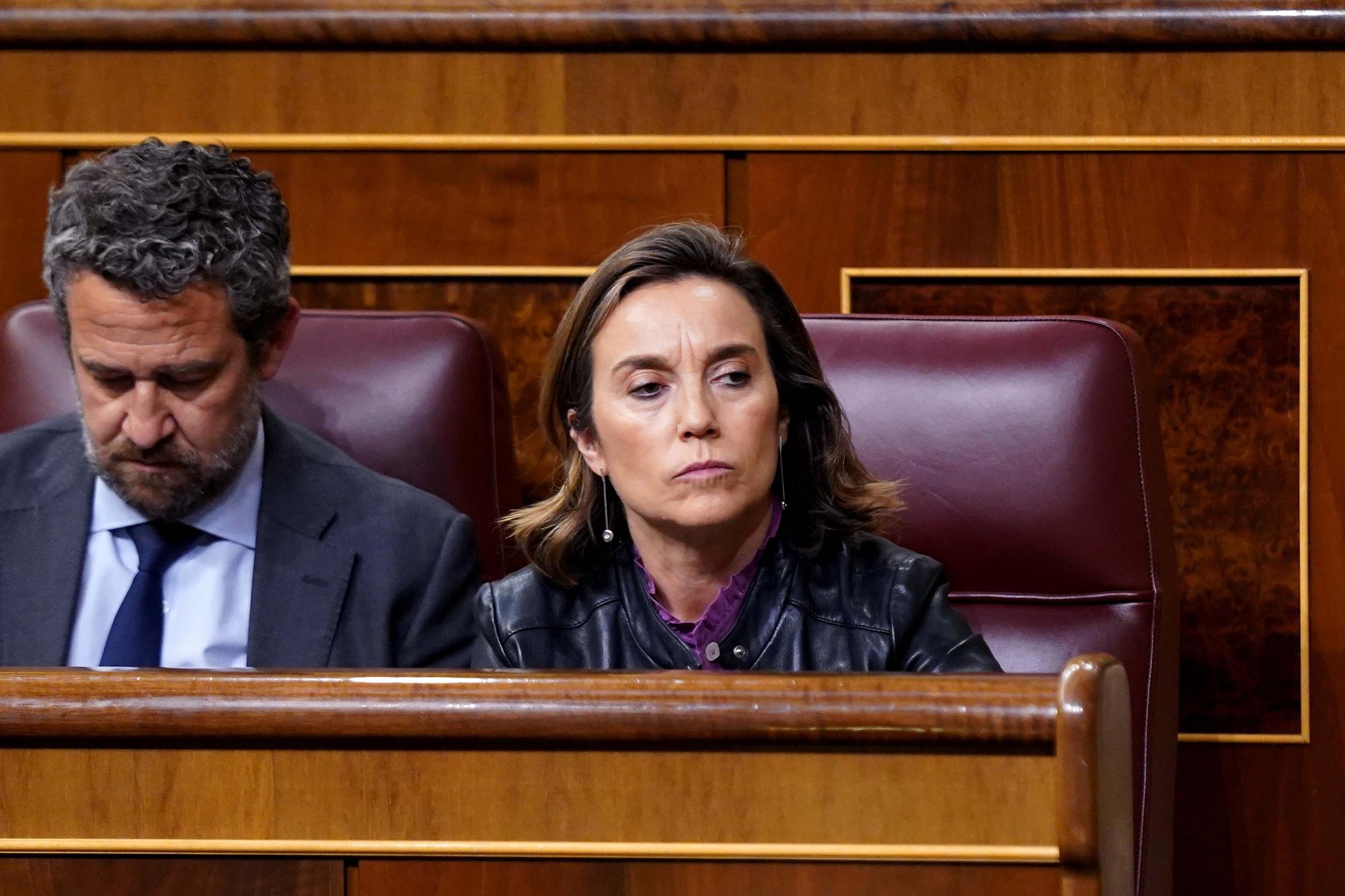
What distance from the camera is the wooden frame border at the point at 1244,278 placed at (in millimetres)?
1474

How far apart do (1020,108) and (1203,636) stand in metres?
0.53

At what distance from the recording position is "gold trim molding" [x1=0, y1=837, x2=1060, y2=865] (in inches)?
23.5

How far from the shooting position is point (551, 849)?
0.62 m

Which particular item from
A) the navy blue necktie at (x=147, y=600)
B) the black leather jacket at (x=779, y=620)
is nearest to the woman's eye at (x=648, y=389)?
the black leather jacket at (x=779, y=620)

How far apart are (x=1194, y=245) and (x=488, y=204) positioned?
2.23ft

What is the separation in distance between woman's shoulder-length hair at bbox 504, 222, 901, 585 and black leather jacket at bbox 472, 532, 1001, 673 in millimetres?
18

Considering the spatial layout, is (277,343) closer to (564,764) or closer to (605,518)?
(605,518)

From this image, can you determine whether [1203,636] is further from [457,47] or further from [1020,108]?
[457,47]

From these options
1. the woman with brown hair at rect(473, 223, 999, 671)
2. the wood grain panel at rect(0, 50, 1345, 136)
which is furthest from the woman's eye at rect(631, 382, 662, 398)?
the wood grain panel at rect(0, 50, 1345, 136)

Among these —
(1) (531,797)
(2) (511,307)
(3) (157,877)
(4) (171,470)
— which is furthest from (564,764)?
(2) (511,307)

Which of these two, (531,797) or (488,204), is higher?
(488,204)

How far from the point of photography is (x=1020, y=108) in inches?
61.8

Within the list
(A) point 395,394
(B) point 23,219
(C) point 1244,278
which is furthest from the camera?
(B) point 23,219

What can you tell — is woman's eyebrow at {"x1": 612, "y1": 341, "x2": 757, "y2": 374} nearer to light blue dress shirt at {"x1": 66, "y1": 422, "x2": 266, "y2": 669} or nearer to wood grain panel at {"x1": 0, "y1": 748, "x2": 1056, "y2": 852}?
light blue dress shirt at {"x1": 66, "y1": 422, "x2": 266, "y2": 669}
